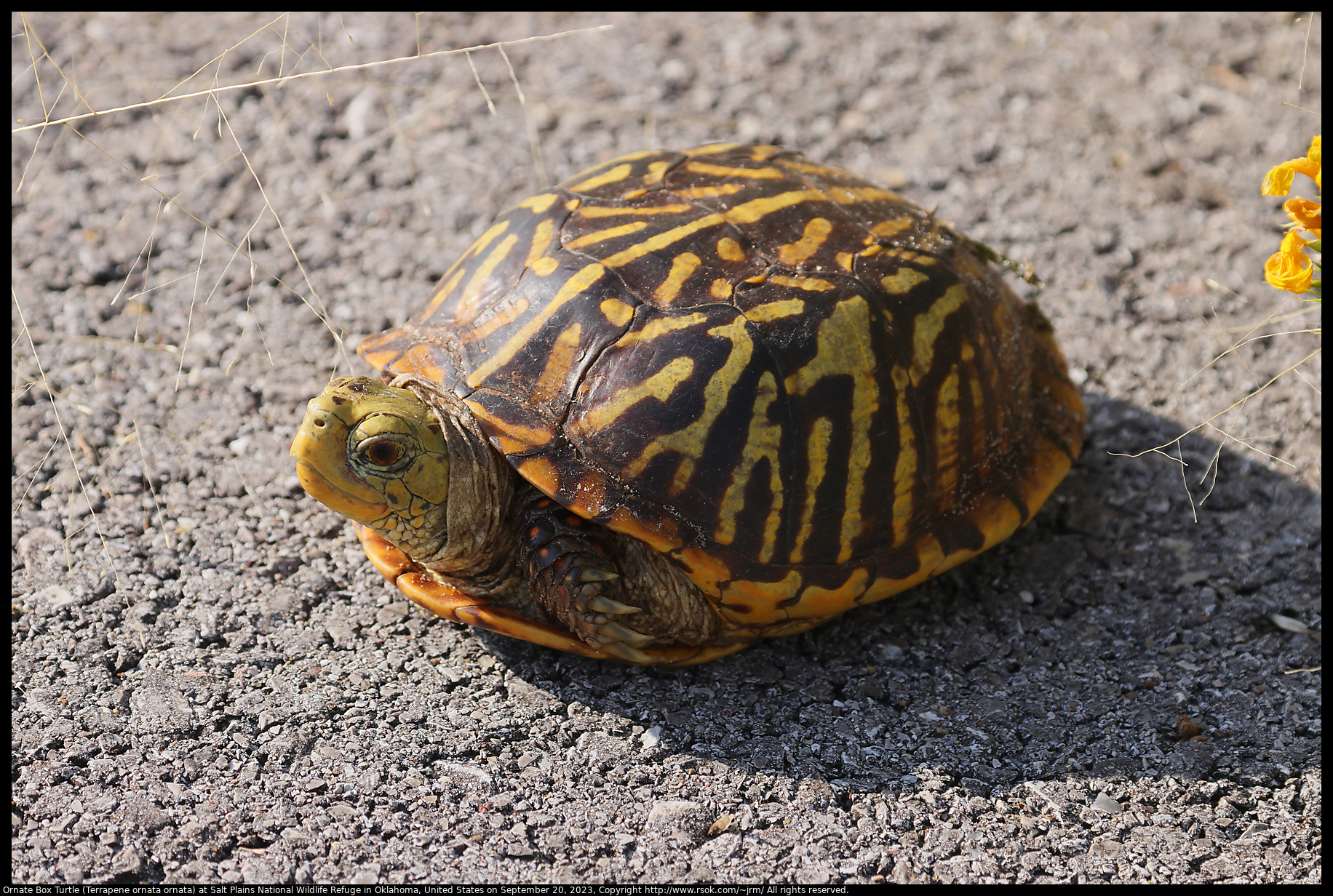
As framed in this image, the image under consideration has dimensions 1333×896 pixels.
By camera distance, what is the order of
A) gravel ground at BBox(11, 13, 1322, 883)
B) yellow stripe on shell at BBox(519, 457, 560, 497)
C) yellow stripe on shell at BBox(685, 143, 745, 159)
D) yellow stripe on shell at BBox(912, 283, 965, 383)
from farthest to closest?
yellow stripe on shell at BBox(685, 143, 745, 159) → yellow stripe on shell at BBox(912, 283, 965, 383) → yellow stripe on shell at BBox(519, 457, 560, 497) → gravel ground at BBox(11, 13, 1322, 883)

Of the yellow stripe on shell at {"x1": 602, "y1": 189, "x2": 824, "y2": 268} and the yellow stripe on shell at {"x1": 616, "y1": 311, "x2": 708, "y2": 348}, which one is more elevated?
the yellow stripe on shell at {"x1": 602, "y1": 189, "x2": 824, "y2": 268}

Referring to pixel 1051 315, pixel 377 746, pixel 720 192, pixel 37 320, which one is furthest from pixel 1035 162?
pixel 37 320

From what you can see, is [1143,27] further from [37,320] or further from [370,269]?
[37,320]

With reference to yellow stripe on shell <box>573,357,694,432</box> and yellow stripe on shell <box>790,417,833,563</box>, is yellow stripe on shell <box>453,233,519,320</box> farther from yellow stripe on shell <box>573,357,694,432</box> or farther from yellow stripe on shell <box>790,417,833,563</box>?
yellow stripe on shell <box>790,417,833,563</box>

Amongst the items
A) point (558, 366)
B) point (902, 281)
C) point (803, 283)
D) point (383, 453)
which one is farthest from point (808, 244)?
point (383, 453)

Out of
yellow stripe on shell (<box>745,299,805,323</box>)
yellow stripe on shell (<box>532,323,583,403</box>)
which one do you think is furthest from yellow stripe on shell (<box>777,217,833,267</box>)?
yellow stripe on shell (<box>532,323,583,403</box>)

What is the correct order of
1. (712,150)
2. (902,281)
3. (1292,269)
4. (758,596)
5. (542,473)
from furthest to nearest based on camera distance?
1. (712,150)
2. (902,281)
3. (758,596)
4. (542,473)
5. (1292,269)

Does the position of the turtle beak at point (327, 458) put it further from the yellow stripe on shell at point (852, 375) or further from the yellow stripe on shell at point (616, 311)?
the yellow stripe on shell at point (852, 375)

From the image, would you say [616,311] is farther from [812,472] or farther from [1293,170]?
[1293,170]
